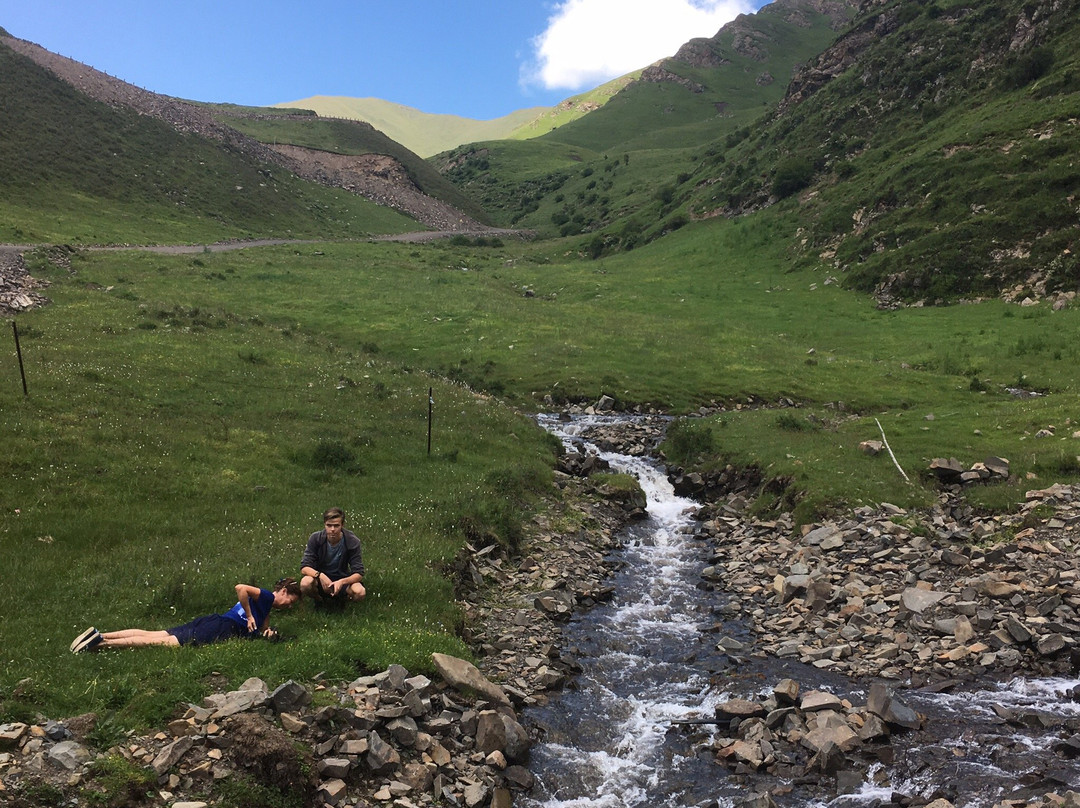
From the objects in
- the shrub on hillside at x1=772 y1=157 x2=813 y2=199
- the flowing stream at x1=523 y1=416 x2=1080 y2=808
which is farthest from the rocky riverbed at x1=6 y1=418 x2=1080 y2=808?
the shrub on hillside at x1=772 y1=157 x2=813 y2=199

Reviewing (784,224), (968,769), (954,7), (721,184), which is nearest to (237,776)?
(968,769)

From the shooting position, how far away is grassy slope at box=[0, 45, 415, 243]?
7481 centimetres

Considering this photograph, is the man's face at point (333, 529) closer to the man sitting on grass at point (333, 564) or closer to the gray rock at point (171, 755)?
the man sitting on grass at point (333, 564)

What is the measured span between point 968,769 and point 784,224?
7890 cm

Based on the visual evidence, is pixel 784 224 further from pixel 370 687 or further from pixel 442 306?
pixel 370 687

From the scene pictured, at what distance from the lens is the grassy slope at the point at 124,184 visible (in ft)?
245

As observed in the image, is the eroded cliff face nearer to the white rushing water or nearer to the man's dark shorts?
the white rushing water

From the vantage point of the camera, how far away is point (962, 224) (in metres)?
58.0

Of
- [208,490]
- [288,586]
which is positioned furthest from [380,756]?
[208,490]

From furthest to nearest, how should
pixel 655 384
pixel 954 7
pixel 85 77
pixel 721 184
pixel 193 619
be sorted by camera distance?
pixel 85 77
pixel 721 184
pixel 954 7
pixel 655 384
pixel 193 619

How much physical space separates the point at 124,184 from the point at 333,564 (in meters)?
100

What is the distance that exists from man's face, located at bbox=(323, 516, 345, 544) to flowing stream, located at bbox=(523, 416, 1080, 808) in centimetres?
578

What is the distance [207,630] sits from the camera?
42.1ft

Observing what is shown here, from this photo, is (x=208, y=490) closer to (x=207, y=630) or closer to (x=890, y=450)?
(x=207, y=630)
